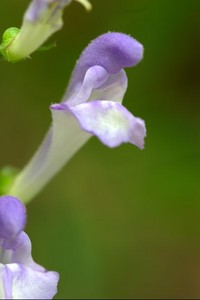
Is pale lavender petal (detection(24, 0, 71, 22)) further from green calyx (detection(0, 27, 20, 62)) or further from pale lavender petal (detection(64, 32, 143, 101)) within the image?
pale lavender petal (detection(64, 32, 143, 101))

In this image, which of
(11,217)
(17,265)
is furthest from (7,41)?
(17,265)

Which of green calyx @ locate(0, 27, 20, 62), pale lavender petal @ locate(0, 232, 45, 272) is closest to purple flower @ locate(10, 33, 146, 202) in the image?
green calyx @ locate(0, 27, 20, 62)

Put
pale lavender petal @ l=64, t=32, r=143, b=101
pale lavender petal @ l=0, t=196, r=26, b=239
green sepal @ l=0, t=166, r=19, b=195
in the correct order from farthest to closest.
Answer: green sepal @ l=0, t=166, r=19, b=195 → pale lavender petal @ l=64, t=32, r=143, b=101 → pale lavender petal @ l=0, t=196, r=26, b=239

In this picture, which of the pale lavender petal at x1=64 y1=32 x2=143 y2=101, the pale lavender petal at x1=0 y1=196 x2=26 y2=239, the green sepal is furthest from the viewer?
the green sepal

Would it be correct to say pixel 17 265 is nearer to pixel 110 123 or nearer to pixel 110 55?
pixel 110 123

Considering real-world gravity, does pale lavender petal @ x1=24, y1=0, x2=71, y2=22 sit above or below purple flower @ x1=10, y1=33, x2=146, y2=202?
above

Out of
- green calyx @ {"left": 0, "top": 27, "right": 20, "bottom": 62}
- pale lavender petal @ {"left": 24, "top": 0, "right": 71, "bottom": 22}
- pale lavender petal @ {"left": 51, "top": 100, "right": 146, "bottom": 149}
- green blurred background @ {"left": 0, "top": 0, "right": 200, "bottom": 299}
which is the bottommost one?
green blurred background @ {"left": 0, "top": 0, "right": 200, "bottom": 299}

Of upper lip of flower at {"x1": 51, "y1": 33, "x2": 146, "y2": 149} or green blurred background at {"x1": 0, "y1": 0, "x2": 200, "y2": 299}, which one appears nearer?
upper lip of flower at {"x1": 51, "y1": 33, "x2": 146, "y2": 149}
